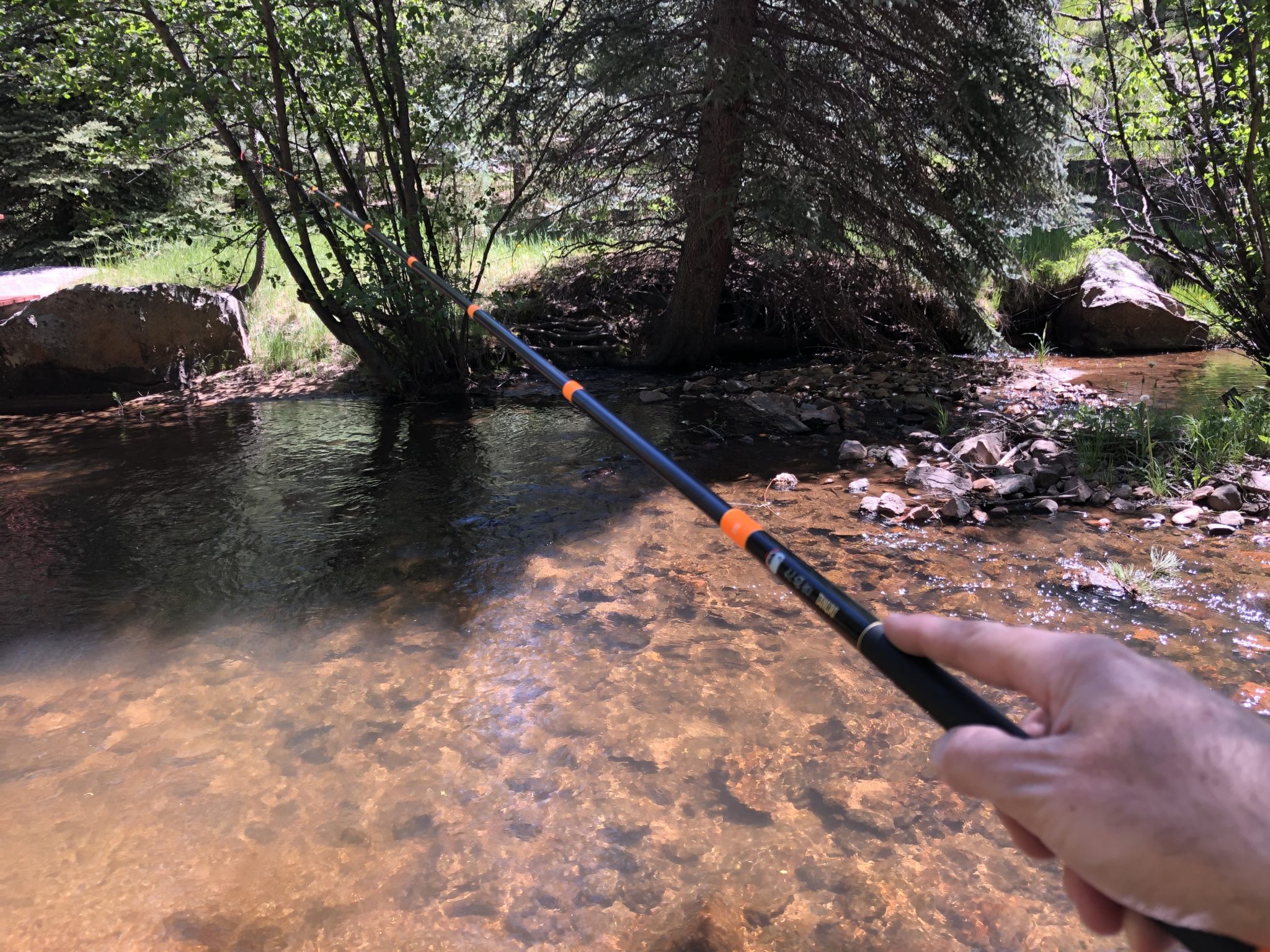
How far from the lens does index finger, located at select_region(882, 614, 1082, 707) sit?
0.84m

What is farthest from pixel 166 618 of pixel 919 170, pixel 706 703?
pixel 919 170

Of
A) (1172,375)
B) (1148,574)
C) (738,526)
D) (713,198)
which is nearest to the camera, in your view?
(738,526)

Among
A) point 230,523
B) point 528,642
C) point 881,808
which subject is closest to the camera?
point 881,808

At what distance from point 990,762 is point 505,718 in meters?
2.27

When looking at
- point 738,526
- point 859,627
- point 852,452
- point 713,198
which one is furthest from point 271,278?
point 859,627

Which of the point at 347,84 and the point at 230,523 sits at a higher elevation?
the point at 347,84

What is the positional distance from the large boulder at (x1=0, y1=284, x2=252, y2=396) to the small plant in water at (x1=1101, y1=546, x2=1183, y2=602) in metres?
8.63

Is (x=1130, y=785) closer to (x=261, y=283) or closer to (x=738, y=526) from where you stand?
(x=738, y=526)

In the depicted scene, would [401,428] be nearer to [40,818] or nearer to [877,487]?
A: [877,487]

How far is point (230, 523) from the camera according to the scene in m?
4.82

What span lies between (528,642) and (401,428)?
3.90m

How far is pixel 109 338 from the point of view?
8680mm

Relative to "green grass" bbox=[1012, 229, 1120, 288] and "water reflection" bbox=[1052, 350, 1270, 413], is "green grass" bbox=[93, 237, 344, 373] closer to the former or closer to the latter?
"water reflection" bbox=[1052, 350, 1270, 413]

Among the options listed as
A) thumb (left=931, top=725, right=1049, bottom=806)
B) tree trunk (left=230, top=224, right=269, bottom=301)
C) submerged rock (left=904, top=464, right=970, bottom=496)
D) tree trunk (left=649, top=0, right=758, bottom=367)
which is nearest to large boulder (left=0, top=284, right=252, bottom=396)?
tree trunk (left=230, top=224, right=269, bottom=301)
